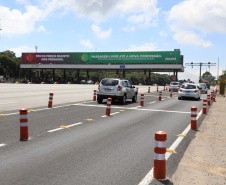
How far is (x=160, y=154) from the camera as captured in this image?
4.42m

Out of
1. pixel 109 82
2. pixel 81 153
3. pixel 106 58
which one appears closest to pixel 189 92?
pixel 109 82

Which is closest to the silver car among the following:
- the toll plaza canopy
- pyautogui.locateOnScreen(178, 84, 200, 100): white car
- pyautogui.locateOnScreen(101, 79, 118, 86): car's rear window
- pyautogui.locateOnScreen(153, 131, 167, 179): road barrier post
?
pyautogui.locateOnScreen(101, 79, 118, 86): car's rear window

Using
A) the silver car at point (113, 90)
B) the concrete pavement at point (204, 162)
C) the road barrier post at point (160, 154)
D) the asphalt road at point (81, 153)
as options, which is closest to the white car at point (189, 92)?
the silver car at point (113, 90)

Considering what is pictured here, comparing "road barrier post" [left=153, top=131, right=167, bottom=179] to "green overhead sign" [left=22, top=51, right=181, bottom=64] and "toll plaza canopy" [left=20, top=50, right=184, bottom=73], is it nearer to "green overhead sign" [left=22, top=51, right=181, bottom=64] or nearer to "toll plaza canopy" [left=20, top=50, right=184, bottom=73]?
"toll plaza canopy" [left=20, top=50, right=184, bottom=73]

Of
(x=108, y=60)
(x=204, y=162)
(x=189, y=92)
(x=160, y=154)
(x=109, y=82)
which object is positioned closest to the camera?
(x=160, y=154)

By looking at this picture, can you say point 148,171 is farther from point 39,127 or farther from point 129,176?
point 39,127

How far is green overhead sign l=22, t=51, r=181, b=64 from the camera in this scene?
74.5 meters

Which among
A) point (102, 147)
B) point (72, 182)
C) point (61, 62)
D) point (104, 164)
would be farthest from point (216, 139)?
point (61, 62)

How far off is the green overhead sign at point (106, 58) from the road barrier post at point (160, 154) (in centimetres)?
7160

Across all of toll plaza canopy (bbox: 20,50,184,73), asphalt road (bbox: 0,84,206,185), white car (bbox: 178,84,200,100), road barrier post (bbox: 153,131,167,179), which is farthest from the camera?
toll plaza canopy (bbox: 20,50,184,73)

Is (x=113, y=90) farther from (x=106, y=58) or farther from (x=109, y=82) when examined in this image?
(x=106, y=58)

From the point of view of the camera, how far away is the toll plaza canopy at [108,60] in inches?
2933

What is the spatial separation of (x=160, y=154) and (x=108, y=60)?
247 ft

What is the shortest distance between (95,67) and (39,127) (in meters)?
71.5
